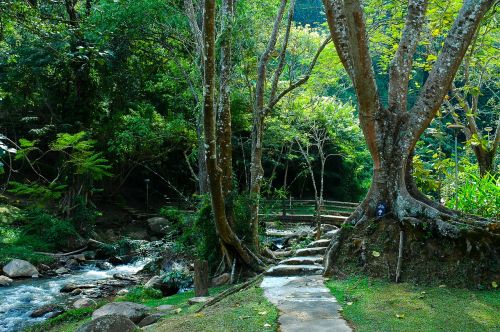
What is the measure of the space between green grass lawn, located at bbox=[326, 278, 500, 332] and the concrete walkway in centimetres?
17

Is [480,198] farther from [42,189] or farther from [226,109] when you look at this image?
[42,189]

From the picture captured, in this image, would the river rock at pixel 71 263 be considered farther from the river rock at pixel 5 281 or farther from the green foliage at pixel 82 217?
the green foliage at pixel 82 217

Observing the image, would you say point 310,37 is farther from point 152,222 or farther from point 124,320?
point 124,320

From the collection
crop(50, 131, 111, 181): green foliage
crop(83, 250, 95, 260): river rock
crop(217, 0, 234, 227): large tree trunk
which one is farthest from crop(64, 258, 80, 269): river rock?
crop(217, 0, 234, 227): large tree trunk

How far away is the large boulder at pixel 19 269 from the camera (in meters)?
13.0

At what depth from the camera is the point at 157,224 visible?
2031cm

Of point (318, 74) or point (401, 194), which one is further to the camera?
point (318, 74)

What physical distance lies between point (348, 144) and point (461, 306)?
60.7 ft

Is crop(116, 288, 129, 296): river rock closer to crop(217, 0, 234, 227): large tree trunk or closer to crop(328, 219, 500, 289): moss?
crop(217, 0, 234, 227): large tree trunk

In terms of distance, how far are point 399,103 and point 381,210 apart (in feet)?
5.47

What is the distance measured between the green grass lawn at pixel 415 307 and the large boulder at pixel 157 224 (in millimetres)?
14483

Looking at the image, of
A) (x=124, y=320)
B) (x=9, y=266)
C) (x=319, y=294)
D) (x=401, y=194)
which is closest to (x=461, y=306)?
(x=319, y=294)

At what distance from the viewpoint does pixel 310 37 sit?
1655 centimetres

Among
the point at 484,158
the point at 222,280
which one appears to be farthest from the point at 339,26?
the point at 484,158
